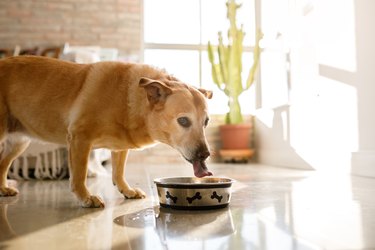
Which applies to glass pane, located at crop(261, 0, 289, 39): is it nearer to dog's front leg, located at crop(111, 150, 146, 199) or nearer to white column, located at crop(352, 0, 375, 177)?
white column, located at crop(352, 0, 375, 177)

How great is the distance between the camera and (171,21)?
20.5ft

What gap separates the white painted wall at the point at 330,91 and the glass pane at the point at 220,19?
1.58 metres

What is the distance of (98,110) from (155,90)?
11.3 inches

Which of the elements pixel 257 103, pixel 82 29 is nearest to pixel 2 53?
pixel 82 29

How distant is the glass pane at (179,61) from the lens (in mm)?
6137

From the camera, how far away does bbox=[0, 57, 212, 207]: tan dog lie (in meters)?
1.70

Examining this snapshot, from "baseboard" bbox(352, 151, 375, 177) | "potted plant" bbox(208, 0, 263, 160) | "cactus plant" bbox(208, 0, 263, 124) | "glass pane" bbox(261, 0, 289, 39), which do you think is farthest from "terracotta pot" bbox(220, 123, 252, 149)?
"baseboard" bbox(352, 151, 375, 177)

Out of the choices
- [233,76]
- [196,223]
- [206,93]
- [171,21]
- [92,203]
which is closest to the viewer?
[196,223]

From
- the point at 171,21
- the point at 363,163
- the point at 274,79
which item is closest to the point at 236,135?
the point at 274,79

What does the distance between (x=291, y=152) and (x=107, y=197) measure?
121 inches

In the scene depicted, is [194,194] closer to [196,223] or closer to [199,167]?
[199,167]

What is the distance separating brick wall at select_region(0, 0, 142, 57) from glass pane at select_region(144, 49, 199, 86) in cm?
31

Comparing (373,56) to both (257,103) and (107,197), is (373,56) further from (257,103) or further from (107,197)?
(257,103)

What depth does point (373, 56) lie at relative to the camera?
9.95 feet
